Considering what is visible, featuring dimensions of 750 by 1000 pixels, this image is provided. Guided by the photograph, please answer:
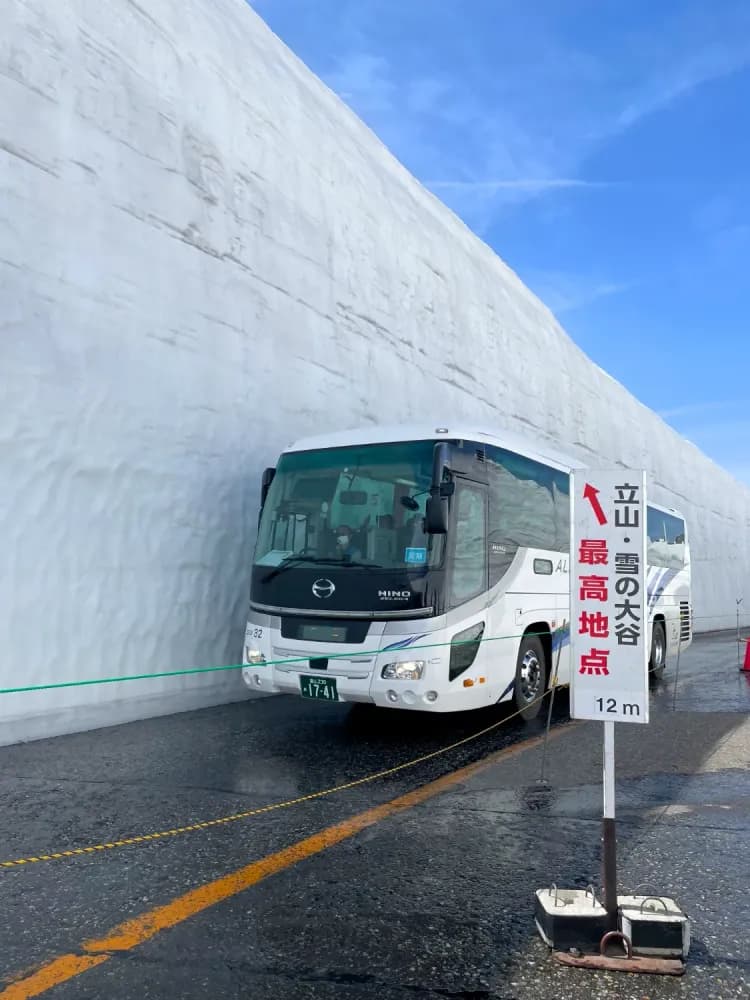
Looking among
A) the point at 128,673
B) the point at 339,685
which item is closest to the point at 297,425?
the point at 128,673

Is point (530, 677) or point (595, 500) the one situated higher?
point (595, 500)

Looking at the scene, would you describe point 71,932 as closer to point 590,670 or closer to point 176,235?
point 590,670

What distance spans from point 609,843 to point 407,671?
3.29m

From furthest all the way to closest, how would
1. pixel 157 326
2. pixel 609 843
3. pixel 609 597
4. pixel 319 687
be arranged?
pixel 157 326 < pixel 319 687 < pixel 609 597 < pixel 609 843

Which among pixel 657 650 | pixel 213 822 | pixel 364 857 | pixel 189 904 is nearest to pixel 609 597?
pixel 364 857

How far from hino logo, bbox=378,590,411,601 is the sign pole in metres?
3.18

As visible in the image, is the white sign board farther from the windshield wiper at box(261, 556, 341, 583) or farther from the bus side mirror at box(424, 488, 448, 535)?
the windshield wiper at box(261, 556, 341, 583)

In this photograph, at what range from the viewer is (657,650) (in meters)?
11.8

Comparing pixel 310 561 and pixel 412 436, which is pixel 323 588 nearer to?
pixel 310 561

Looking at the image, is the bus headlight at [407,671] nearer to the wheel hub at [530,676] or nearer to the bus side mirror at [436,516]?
the bus side mirror at [436,516]

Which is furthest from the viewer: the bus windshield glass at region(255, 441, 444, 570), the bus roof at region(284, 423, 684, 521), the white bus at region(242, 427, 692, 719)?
the bus roof at region(284, 423, 684, 521)

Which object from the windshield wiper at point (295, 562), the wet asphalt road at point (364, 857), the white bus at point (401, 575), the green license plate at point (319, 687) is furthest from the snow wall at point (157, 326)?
the green license plate at point (319, 687)

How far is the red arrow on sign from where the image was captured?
3.24 m

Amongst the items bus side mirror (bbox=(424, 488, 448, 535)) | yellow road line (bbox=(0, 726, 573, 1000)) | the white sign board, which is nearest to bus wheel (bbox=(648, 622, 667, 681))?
bus side mirror (bbox=(424, 488, 448, 535))
